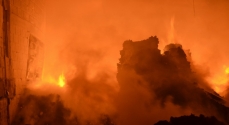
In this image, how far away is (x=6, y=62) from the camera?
921 cm

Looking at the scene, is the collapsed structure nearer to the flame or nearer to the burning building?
the burning building

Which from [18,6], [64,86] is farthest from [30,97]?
[18,6]

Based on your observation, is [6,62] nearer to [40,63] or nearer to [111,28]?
[40,63]

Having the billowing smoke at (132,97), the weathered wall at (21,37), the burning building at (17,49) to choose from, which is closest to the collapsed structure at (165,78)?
the billowing smoke at (132,97)

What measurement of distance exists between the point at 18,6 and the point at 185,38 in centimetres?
1941

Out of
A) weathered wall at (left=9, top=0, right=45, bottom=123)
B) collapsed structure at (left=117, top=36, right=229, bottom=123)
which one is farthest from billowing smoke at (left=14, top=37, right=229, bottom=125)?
weathered wall at (left=9, top=0, right=45, bottom=123)

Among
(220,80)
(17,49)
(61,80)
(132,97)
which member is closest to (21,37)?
(17,49)

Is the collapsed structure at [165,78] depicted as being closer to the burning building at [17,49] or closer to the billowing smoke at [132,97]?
the billowing smoke at [132,97]

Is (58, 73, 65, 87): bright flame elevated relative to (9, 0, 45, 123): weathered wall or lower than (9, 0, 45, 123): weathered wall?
lower

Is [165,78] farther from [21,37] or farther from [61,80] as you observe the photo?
[21,37]

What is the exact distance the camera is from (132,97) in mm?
11797

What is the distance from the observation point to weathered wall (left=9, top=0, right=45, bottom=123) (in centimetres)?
996

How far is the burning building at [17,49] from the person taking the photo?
30.2 ft

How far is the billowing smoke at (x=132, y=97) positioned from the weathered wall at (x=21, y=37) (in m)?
0.91
